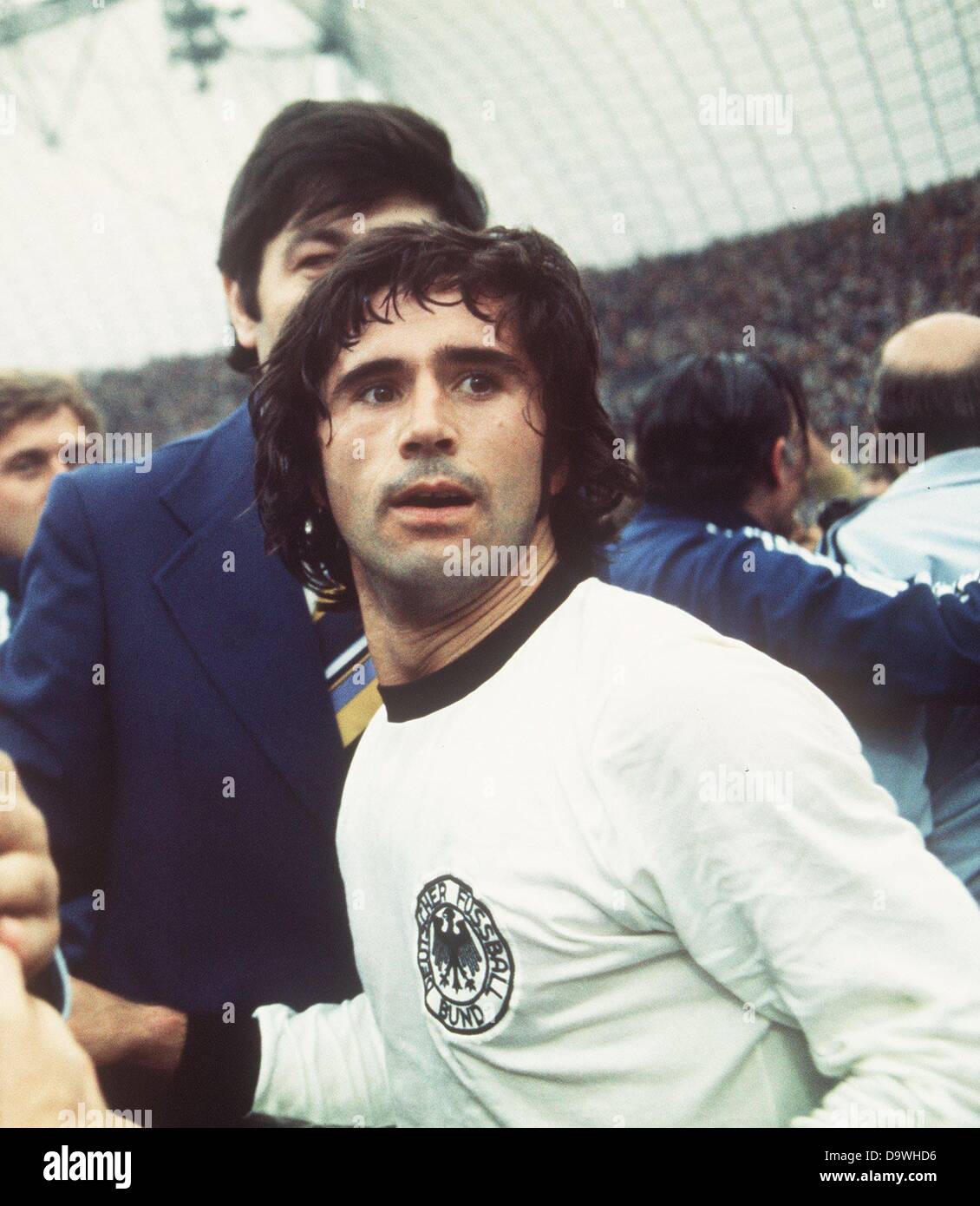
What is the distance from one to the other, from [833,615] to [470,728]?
3.34ft

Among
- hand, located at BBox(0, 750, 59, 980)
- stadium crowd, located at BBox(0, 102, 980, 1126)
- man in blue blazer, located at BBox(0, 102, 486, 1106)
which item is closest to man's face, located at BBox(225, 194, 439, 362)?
stadium crowd, located at BBox(0, 102, 980, 1126)

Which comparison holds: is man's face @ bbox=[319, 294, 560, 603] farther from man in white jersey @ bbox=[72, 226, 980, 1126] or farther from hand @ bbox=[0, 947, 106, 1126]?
hand @ bbox=[0, 947, 106, 1126]

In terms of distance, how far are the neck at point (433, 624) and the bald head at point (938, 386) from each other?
116cm

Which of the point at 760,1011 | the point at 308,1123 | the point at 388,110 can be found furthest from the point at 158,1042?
the point at 388,110

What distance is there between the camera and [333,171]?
1.99m

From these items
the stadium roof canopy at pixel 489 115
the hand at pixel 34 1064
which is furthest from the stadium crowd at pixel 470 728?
the stadium roof canopy at pixel 489 115

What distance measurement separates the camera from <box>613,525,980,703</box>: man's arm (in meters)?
1.95

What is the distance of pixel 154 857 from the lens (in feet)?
5.42

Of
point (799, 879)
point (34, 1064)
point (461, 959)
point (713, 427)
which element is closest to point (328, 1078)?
point (461, 959)

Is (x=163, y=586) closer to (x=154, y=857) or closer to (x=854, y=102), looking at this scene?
(x=154, y=857)

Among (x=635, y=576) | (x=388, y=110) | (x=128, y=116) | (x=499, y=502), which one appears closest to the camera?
(x=499, y=502)

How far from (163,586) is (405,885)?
678 millimetres

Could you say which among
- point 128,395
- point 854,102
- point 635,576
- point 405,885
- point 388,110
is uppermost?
point 128,395
